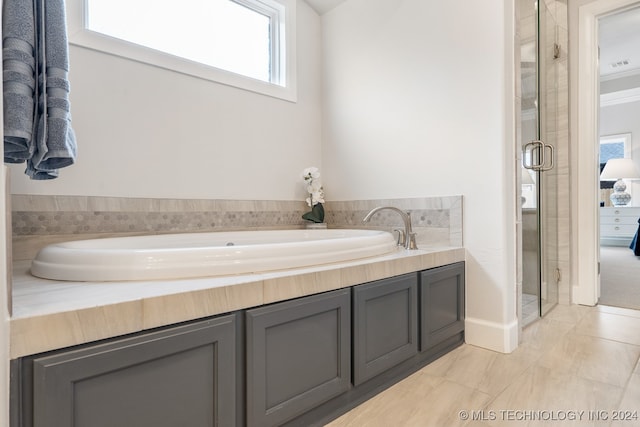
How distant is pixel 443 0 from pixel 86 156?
2172 millimetres

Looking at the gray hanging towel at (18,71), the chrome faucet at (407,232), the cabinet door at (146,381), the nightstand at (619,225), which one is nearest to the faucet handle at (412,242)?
the chrome faucet at (407,232)

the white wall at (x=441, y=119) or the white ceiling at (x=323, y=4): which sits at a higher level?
the white ceiling at (x=323, y=4)

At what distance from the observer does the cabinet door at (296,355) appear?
1075mm

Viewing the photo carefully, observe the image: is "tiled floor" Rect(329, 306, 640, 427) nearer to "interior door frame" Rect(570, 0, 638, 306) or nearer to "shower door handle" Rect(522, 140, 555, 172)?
"interior door frame" Rect(570, 0, 638, 306)

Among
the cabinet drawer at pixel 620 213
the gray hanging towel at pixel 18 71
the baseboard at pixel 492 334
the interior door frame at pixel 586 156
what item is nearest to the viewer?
the gray hanging towel at pixel 18 71

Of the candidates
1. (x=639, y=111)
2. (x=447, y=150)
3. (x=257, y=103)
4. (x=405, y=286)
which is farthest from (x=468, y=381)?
(x=639, y=111)

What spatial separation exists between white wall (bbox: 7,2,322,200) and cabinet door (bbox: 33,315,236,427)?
4.16 feet

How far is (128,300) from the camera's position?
0.85 m

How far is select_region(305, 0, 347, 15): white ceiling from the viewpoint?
2810mm

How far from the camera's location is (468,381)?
1608 mm

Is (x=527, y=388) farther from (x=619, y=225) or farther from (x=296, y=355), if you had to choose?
(x=619, y=225)

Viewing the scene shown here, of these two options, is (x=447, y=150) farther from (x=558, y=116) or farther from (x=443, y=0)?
(x=558, y=116)

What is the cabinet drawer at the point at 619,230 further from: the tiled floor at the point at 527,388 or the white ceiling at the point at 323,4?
the white ceiling at the point at 323,4

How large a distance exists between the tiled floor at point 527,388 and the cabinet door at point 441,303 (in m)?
0.13
